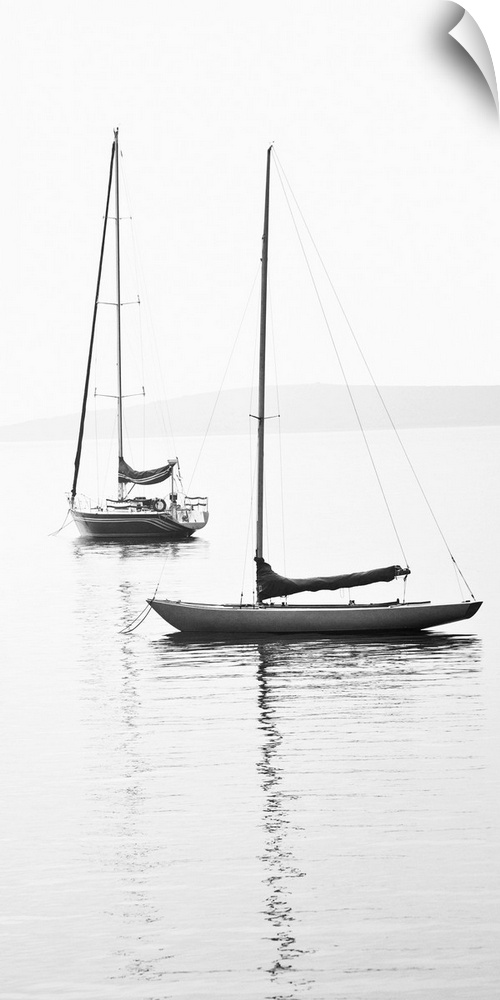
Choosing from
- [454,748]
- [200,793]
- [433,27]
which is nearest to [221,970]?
[200,793]

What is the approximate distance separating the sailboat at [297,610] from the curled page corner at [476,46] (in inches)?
126

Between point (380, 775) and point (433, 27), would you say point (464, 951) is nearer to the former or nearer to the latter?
point (380, 775)

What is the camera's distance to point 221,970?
672 cm

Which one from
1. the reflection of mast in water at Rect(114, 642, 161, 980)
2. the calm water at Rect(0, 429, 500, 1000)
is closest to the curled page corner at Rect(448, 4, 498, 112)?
the calm water at Rect(0, 429, 500, 1000)

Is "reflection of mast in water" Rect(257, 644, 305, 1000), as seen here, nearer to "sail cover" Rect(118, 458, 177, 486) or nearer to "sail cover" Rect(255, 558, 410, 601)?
"sail cover" Rect(255, 558, 410, 601)

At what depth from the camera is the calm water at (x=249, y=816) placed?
682cm

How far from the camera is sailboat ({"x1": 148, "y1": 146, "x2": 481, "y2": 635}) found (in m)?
16.4

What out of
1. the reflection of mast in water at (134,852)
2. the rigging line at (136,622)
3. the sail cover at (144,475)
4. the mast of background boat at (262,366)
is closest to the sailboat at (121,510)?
the sail cover at (144,475)

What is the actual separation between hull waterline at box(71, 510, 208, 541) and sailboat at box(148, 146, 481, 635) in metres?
15.4

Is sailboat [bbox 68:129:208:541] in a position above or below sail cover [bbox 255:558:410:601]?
above

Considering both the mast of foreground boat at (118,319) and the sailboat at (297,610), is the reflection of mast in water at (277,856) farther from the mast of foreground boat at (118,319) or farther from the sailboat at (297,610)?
the mast of foreground boat at (118,319)

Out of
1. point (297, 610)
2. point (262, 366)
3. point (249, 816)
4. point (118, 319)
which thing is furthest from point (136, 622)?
point (118, 319)

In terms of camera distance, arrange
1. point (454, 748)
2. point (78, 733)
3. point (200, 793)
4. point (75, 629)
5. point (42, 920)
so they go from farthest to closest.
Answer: point (75, 629) → point (78, 733) → point (454, 748) → point (200, 793) → point (42, 920)

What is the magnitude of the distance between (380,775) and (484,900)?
292cm
